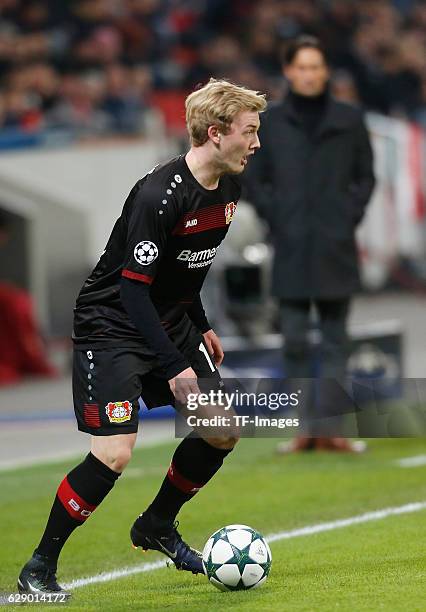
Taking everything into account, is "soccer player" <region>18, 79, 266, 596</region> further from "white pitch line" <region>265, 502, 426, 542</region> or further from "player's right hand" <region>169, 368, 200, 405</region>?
"white pitch line" <region>265, 502, 426, 542</region>

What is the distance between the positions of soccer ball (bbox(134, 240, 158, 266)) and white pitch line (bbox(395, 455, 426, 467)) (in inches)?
172

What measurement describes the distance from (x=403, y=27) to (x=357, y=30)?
1.59 m

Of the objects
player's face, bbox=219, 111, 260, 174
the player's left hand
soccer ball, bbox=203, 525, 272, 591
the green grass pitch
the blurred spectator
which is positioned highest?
player's face, bbox=219, 111, 260, 174

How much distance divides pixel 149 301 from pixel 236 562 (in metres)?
1.08

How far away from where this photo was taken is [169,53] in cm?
2294

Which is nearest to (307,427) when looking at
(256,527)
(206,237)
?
(206,237)

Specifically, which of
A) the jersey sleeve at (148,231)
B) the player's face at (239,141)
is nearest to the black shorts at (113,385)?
the jersey sleeve at (148,231)

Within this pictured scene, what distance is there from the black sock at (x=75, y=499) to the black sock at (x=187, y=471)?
43 centimetres

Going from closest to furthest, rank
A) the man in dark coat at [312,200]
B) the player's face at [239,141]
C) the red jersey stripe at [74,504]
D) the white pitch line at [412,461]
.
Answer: the player's face at [239,141] → the red jersey stripe at [74,504] → the white pitch line at [412,461] → the man in dark coat at [312,200]

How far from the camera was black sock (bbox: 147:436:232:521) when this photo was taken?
574 cm

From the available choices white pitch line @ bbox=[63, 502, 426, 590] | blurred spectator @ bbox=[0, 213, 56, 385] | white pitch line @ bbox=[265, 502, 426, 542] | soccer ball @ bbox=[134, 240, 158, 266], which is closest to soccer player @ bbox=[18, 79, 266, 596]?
soccer ball @ bbox=[134, 240, 158, 266]

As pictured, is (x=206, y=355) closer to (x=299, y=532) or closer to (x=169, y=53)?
(x=299, y=532)

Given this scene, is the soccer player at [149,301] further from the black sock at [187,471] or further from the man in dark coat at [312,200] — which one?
the man in dark coat at [312,200]

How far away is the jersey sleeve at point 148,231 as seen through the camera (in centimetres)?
520
